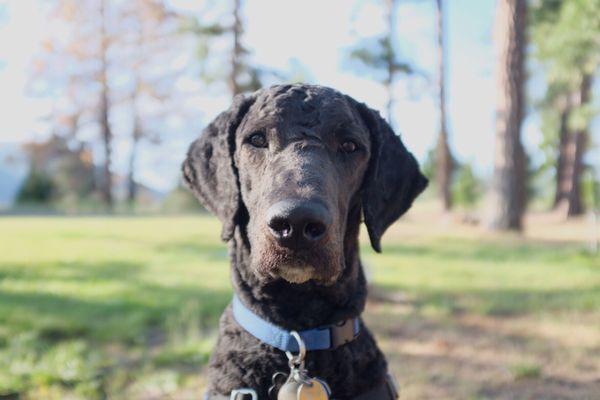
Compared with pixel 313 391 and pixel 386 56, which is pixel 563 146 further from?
pixel 313 391

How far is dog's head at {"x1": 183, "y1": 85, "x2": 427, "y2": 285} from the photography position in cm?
185

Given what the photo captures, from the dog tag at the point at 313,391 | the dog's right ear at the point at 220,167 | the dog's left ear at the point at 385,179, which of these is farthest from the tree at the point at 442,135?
the dog tag at the point at 313,391

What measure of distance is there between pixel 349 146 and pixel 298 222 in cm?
79

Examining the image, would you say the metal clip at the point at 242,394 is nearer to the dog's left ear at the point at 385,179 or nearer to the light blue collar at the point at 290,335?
the light blue collar at the point at 290,335

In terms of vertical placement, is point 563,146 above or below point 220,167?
below

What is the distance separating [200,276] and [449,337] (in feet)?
11.9

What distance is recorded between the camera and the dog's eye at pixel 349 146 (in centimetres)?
243

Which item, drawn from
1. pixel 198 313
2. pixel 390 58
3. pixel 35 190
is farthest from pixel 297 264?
pixel 35 190

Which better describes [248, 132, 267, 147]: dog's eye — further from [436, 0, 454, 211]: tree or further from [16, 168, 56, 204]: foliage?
[16, 168, 56, 204]: foliage

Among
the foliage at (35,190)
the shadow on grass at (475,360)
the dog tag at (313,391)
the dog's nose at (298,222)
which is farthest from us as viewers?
the foliage at (35,190)

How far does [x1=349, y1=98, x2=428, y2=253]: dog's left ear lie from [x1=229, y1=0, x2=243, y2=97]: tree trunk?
10.7 meters

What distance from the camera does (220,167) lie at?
2549 mm

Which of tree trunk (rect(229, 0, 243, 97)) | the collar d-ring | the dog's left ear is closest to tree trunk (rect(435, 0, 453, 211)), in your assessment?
tree trunk (rect(229, 0, 243, 97))

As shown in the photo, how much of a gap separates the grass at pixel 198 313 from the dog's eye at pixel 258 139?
197 centimetres
